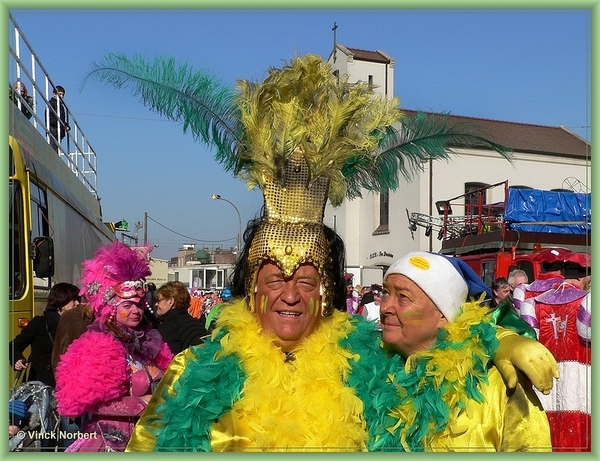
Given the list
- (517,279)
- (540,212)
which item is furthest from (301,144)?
(540,212)

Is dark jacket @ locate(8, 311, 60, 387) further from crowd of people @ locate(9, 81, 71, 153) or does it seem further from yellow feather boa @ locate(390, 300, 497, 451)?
yellow feather boa @ locate(390, 300, 497, 451)

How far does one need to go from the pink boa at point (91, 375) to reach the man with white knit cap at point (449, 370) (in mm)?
1406

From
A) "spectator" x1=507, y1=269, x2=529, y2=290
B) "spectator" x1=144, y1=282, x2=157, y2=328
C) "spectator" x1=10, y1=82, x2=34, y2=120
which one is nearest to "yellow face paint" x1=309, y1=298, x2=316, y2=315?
"spectator" x1=144, y1=282, x2=157, y2=328

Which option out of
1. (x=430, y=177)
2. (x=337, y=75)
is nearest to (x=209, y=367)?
(x=337, y=75)

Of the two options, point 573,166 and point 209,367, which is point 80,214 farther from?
point 573,166

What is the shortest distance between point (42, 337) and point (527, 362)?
3.82 metres

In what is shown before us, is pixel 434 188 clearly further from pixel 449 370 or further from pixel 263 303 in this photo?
pixel 449 370

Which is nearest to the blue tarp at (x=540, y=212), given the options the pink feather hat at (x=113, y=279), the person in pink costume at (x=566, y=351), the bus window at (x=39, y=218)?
the person in pink costume at (x=566, y=351)

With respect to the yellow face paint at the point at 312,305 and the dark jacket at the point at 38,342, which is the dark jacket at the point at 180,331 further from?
the yellow face paint at the point at 312,305

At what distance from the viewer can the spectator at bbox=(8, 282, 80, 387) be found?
16.3 ft

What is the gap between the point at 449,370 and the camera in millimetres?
2539

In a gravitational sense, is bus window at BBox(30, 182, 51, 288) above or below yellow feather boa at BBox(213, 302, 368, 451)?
above

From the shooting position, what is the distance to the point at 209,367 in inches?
108

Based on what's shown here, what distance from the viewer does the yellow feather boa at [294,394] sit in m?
2.63
